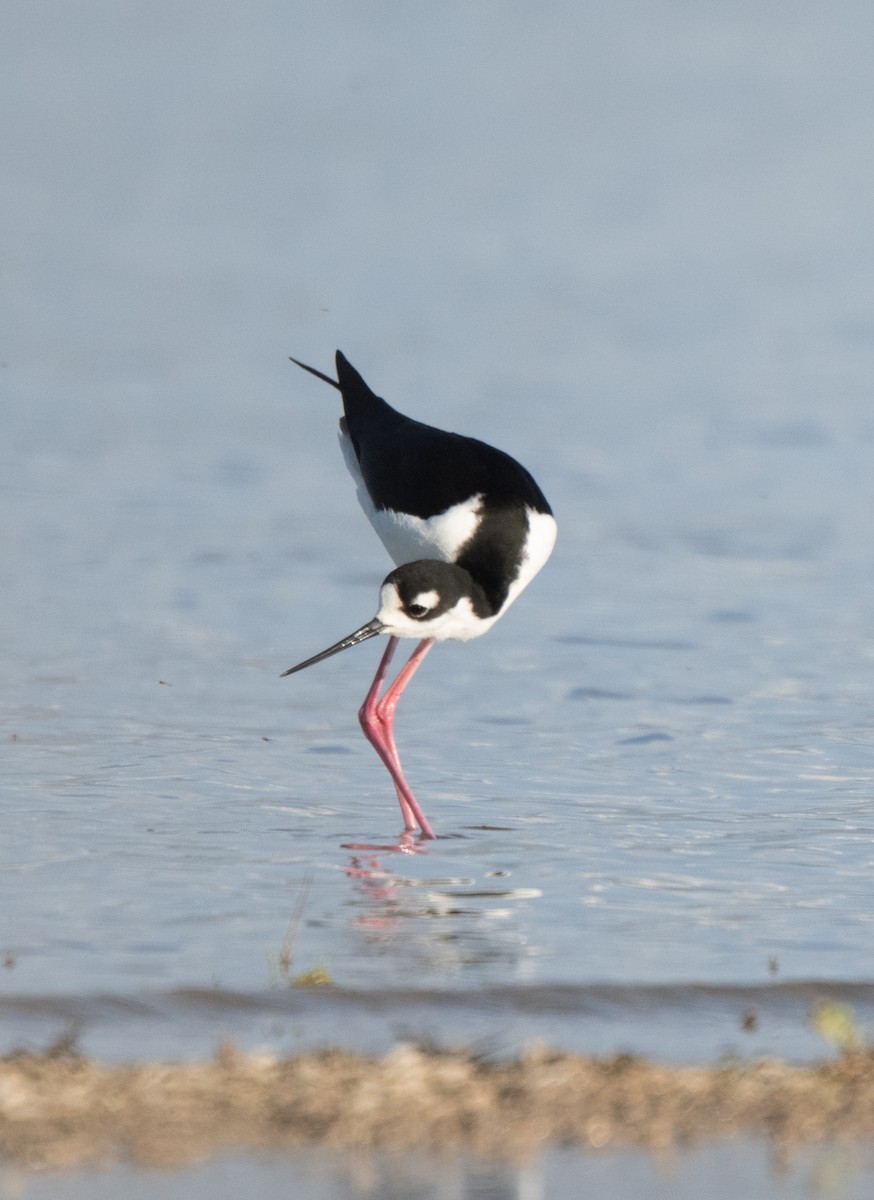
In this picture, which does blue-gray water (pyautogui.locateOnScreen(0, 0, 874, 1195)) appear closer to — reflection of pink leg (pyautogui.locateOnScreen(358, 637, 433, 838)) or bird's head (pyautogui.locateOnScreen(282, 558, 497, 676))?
reflection of pink leg (pyautogui.locateOnScreen(358, 637, 433, 838))

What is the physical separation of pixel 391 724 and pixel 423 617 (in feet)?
1.36

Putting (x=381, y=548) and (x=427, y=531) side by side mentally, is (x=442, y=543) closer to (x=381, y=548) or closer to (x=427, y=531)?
(x=427, y=531)

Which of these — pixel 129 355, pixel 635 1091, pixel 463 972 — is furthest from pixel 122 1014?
pixel 129 355

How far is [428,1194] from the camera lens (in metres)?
3.10

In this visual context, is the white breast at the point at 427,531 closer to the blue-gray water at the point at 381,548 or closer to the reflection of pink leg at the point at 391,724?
the reflection of pink leg at the point at 391,724

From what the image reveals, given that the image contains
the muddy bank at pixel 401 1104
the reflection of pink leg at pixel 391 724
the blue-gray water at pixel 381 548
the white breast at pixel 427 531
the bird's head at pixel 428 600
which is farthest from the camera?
the white breast at pixel 427 531

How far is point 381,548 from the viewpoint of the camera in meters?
9.93

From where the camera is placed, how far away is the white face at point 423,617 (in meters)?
6.73

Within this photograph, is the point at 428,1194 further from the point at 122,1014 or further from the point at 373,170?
the point at 373,170

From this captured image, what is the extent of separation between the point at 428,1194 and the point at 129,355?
431 inches

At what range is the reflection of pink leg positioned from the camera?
243 inches

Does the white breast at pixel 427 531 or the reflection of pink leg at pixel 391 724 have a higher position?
the white breast at pixel 427 531

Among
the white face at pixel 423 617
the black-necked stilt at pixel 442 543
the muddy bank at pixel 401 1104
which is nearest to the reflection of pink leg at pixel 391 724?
A: the black-necked stilt at pixel 442 543

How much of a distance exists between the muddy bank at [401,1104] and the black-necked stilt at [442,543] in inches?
113
